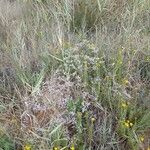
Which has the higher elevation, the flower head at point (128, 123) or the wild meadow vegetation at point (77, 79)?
the wild meadow vegetation at point (77, 79)

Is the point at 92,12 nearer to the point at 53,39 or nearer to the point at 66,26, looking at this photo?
the point at 66,26

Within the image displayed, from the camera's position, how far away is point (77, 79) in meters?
2.37

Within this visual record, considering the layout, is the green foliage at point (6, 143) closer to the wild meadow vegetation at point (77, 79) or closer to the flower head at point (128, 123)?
the wild meadow vegetation at point (77, 79)

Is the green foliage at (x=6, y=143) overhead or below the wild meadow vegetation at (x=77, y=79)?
below

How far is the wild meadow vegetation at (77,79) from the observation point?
7.06 feet

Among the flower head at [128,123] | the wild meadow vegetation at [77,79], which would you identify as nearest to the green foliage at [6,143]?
the wild meadow vegetation at [77,79]

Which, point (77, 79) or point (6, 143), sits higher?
point (77, 79)

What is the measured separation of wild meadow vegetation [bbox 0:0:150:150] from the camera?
215 cm

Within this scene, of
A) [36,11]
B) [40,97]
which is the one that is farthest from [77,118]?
[36,11]

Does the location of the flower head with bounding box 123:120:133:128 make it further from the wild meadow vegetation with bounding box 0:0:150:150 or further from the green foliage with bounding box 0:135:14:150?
the green foliage with bounding box 0:135:14:150

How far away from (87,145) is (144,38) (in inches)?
36.4

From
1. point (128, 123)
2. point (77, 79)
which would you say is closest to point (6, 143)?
point (77, 79)

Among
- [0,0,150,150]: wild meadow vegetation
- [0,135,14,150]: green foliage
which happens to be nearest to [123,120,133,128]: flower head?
[0,0,150,150]: wild meadow vegetation

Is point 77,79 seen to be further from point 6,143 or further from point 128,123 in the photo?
point 6,143
